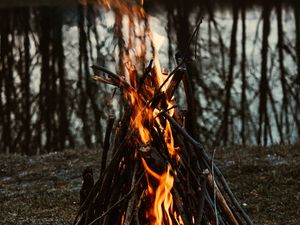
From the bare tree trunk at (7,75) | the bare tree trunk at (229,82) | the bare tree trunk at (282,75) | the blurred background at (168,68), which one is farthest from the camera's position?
the bare tree trunk at (7,75)

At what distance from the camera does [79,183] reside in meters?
9.18

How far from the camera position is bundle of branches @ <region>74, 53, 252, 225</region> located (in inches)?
149

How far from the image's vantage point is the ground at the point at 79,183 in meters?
7.63

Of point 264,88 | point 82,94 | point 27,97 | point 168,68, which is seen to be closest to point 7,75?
point 27,97

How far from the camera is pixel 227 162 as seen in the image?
966cm

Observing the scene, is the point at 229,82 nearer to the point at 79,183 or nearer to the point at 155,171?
the point at 79,183

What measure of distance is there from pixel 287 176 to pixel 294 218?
1.52 m

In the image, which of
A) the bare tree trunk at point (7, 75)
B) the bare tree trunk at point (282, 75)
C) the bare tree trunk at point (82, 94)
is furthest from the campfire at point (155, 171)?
the bare tree trunk at point (7, 75)

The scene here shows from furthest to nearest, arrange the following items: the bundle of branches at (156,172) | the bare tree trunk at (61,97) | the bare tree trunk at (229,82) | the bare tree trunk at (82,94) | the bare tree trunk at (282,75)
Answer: the bare tree trunk at (61,97) < the bare tree trunk at (82,94) < the bare tree trunk at (229,82) < the bare tree trunk at (282,75) < the bundle of branches at (156,172)

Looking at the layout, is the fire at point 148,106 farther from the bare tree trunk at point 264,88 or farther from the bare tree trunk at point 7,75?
the bare tree trunk at point 7,75

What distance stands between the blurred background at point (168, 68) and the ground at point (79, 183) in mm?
1897

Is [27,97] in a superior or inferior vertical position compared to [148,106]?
superior

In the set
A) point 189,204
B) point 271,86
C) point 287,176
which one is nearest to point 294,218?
point 287,176

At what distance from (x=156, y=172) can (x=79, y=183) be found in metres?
5.53
